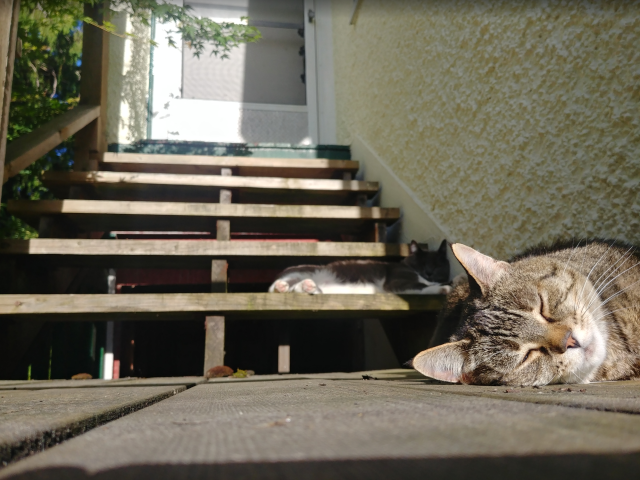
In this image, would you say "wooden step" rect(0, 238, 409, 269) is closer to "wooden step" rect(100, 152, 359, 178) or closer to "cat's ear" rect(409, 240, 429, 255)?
"cat's ear" rect(409, 240, 429, 255)

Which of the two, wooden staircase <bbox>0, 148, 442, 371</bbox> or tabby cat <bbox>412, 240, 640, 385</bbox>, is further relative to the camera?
wooden staircase <bbox>0, 148, 442, 371</bbox>

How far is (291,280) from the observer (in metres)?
2.86

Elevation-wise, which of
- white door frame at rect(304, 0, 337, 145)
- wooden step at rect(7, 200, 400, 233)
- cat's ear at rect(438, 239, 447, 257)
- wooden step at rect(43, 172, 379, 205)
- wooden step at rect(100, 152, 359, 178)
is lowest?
cat's ear at rect(438, 239, 447, 257)

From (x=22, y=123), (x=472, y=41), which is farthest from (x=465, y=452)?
(x=22, y=123)

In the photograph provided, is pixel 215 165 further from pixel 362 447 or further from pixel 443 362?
pixel 362 447

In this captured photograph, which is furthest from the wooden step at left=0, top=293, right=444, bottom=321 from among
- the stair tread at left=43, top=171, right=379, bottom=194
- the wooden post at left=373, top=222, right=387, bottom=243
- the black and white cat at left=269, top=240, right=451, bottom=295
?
the stair tread at left=43, top=171, right=379, bottom=194

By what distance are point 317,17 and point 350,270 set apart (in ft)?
12.8

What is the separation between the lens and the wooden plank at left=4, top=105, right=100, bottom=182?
2.22 meters

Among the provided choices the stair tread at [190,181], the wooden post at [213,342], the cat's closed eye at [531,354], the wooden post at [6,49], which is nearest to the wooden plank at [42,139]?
the stair tread at [190,181]

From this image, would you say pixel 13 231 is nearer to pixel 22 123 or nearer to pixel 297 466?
pixel 22 123

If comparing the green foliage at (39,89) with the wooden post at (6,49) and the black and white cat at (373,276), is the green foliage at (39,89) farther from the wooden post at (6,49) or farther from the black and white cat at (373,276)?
the black and white cat at (373,276)

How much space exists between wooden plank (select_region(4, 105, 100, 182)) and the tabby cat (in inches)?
85.9

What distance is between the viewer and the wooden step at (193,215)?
2664 millimetres

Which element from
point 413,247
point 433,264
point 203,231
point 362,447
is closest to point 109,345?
point 203,231
